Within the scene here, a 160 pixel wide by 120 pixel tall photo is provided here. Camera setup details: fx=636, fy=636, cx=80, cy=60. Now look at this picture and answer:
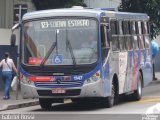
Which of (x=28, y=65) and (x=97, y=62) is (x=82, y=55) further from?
(x=28, y=65)

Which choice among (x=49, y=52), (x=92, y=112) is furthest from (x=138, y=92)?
(x=49, y=52)

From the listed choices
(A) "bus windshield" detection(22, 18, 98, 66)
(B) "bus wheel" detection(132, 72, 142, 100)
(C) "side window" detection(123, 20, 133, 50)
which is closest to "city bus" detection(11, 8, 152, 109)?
(A) "bus windshield" detection(22, 18, 98, 66)

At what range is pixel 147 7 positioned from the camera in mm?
35219

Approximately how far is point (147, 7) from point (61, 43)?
16.9 m

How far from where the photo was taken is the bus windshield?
18.9m

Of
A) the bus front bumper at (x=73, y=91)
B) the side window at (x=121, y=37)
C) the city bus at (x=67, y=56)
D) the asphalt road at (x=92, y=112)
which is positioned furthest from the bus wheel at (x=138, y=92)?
the bus front bumper at (x=73, y=91)

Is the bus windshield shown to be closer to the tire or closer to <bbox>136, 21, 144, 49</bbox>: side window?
the tire

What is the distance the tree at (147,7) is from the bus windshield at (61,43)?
1611 cm

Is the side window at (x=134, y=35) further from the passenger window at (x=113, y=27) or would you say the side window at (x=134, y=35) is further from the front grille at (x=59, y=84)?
the front grille at (x=59, y=84)

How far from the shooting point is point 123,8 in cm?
3562

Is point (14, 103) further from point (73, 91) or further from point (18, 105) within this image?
point (73, 91)

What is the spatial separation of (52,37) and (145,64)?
700cm

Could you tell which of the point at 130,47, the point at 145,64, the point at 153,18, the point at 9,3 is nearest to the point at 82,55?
the point at 130,47

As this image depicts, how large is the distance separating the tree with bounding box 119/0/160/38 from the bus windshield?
634 inches
